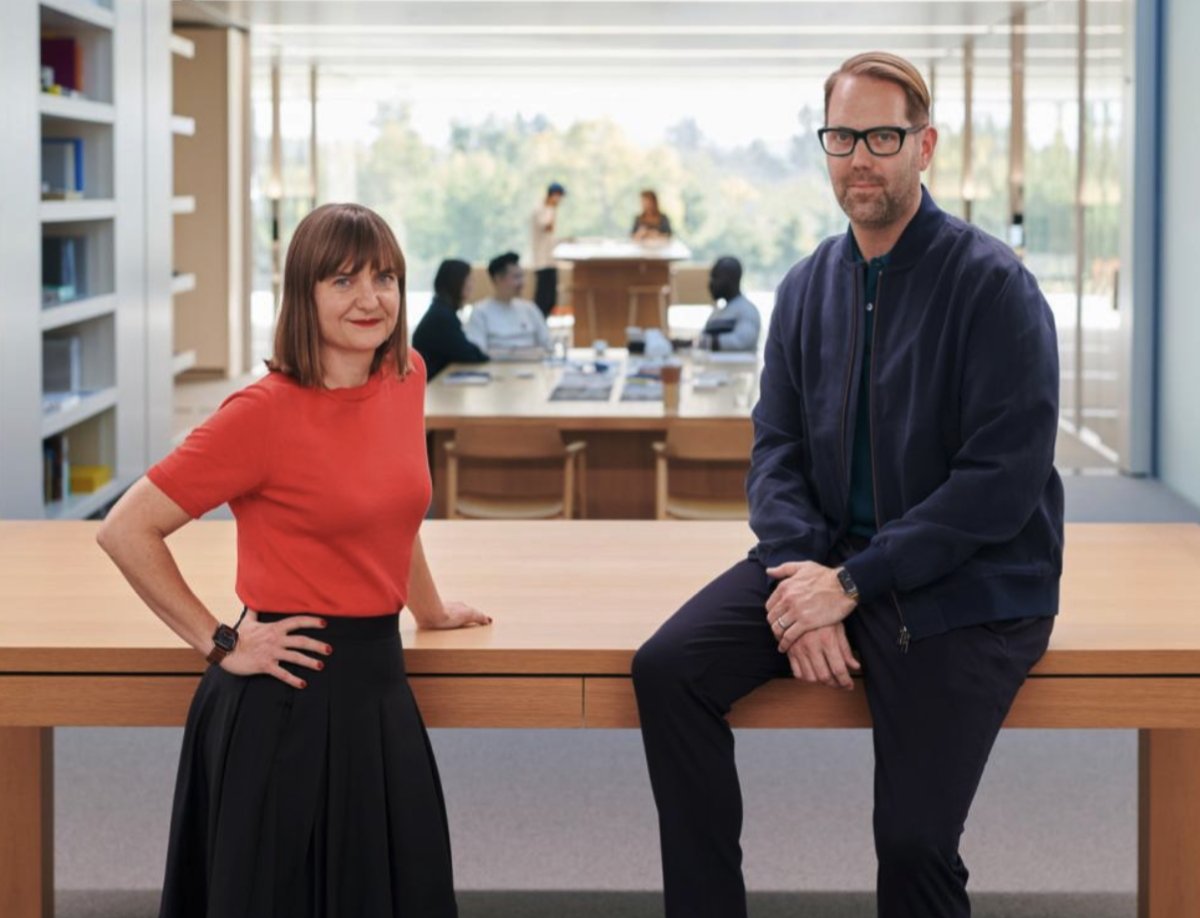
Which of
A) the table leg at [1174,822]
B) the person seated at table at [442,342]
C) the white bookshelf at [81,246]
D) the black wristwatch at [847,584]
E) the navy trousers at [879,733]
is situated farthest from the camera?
A: the person seated at table at [442,342]

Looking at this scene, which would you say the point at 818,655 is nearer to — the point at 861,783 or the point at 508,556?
the point at 508,556

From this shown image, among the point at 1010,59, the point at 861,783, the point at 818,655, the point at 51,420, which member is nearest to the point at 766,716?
the point at 818,655

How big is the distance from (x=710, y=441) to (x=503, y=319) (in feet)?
12.4

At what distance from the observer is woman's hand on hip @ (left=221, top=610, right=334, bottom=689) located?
2775 mm

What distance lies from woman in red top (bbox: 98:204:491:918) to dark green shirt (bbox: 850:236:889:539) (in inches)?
30.0

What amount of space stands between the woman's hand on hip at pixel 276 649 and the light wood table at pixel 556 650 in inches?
10.9

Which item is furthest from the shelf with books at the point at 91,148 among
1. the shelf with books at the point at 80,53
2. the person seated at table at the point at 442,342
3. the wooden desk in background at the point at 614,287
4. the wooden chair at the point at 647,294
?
the wooden chair at the point at 647,294

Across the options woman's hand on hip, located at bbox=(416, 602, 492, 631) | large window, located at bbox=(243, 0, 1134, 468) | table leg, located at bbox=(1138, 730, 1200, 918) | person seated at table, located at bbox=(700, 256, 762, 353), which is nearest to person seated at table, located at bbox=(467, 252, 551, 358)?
person seated at table, located at bbox=(700, 256, 762, 353)

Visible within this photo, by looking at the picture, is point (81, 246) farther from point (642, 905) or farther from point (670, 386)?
point (642, 905)

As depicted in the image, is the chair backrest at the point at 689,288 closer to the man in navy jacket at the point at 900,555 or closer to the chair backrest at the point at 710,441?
the chair backrest at the point at 710,441

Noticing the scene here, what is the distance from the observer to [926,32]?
730 inches

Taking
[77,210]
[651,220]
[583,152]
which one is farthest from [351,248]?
[583,152]

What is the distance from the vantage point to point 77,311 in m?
8.66

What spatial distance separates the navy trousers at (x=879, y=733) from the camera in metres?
2.87
